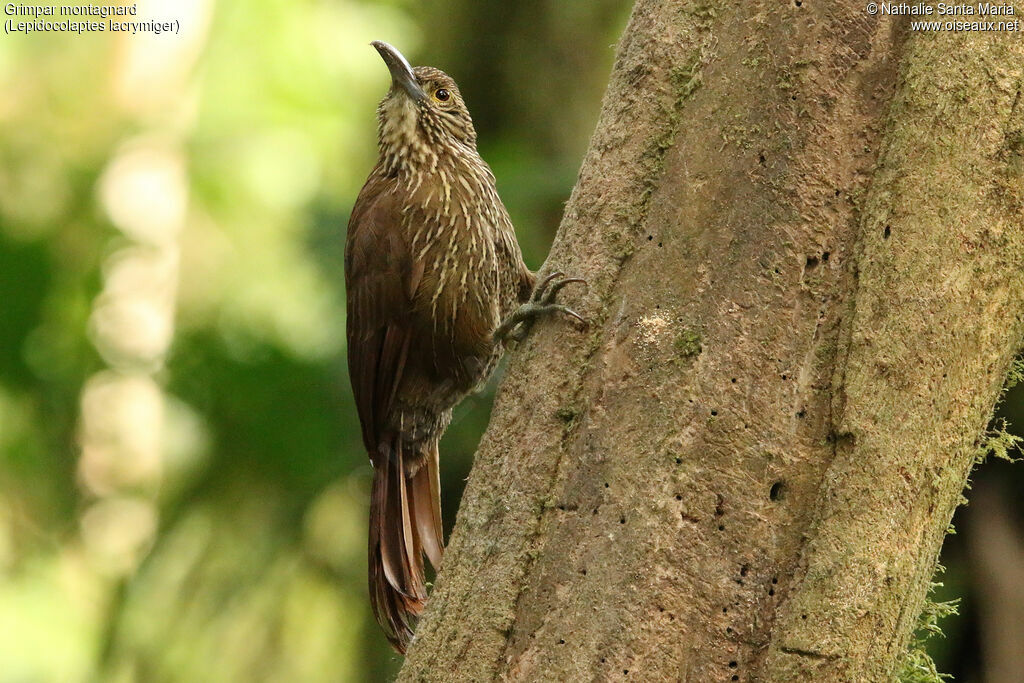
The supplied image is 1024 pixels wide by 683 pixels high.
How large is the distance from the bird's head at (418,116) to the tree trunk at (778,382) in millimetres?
1290

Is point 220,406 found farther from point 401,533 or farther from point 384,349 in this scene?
point 401,533

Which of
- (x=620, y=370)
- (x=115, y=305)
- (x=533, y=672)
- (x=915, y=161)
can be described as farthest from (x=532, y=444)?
(x=115, y=305)

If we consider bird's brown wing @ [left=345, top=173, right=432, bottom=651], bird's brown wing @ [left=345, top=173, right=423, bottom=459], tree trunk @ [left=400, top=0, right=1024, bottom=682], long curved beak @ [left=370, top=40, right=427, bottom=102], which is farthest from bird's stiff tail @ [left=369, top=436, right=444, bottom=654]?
long curved beak @ [left=370, top=40, right=427, bottom=102]

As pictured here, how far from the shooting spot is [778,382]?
2.10m

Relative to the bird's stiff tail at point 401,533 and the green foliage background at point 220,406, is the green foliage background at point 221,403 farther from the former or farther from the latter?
the bird's stiff tail at point 401,533

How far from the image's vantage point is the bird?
3.24m

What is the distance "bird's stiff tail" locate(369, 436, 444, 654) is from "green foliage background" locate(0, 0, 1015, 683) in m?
1.15

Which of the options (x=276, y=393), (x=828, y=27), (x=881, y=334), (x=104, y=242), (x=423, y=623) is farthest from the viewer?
(x=104, y=242)

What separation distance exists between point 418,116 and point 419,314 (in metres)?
0.64

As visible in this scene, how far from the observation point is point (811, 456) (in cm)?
207

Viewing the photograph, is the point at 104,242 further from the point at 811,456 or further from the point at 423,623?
the point at 811,456

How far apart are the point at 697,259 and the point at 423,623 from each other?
927mm

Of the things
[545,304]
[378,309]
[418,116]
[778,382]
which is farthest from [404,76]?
[778,382]

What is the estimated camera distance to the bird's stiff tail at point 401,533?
304 centimetres
